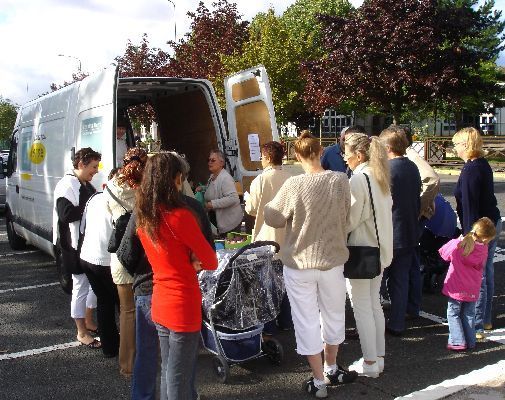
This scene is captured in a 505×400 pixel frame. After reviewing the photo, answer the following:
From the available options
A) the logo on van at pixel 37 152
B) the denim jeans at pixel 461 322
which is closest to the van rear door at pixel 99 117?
the logo on van at pixel 37 152

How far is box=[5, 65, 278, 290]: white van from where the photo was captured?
21.8 ft

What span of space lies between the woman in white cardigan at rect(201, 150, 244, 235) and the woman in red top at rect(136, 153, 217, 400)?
332cm

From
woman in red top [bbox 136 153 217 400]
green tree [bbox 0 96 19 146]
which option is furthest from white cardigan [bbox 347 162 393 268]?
green tree [bbox 0 96 19 146]

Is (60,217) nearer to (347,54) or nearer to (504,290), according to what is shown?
(504,290)

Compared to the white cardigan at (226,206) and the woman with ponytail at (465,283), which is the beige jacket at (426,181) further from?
the white cardigan at (226,206)

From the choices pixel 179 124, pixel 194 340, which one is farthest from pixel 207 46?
pixel 194 340

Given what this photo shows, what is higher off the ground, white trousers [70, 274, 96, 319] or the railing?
the railing

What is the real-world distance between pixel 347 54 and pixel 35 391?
24854mm

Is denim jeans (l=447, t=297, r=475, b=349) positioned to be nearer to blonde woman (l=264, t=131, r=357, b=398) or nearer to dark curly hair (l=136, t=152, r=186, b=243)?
blonde woman (l=264, t=131, r=357, b=398)

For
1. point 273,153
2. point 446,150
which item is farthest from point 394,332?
point 446,150

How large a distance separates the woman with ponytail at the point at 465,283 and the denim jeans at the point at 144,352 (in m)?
2.63

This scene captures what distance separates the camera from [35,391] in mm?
4578

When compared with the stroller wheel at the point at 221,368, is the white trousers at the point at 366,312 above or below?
above

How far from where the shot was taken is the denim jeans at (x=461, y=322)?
5.18 metres
